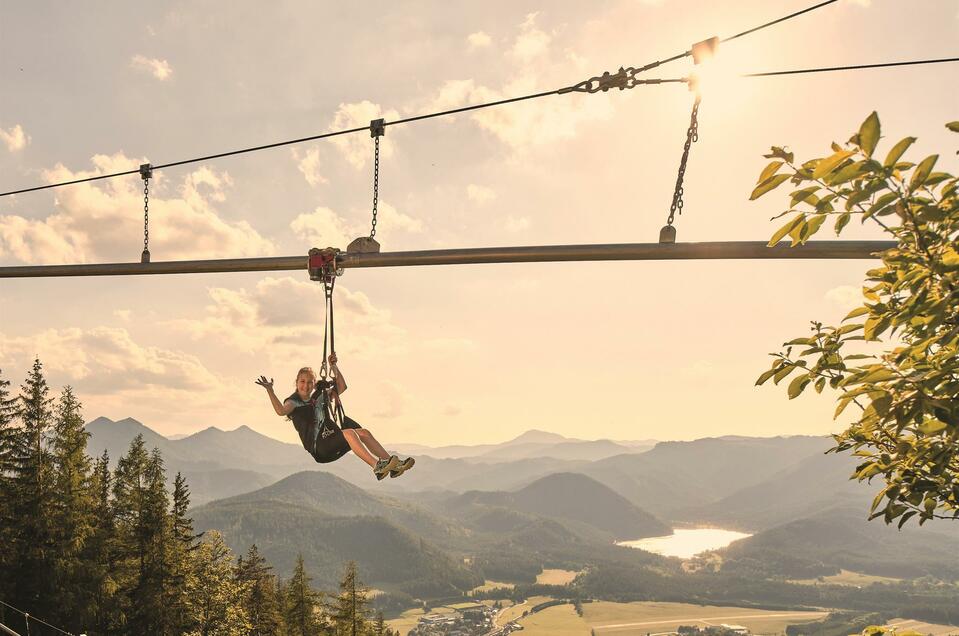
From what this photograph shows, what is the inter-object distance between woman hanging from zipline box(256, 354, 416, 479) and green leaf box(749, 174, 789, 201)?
555cm

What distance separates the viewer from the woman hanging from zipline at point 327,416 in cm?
718

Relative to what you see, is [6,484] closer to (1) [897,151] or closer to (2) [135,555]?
(2) [135,555]

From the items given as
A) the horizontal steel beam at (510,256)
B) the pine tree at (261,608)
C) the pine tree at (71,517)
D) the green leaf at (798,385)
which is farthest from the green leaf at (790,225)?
the pine tree at (261,608)

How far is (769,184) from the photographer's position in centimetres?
272

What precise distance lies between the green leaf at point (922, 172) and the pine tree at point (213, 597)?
40295 millimetres

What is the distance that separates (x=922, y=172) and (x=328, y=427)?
644cm

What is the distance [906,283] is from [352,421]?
6.25m

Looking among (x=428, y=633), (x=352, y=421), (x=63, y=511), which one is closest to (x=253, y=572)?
(x=63, y=511)

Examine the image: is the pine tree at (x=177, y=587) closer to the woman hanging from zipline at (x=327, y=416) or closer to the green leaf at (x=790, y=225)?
the woman hanging from zipline at (x=327, y=416)

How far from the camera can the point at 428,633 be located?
193 metres

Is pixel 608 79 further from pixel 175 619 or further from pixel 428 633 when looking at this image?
pixel 428 633

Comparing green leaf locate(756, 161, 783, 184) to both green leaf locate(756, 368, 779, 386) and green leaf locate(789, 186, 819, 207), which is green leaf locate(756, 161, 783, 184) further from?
green leaf locate(756, 368, 779, 386)

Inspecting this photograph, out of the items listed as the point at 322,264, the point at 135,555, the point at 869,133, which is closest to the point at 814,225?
the point at 869,133

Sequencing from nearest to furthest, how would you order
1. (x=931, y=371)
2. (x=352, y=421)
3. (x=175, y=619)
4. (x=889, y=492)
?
1. (x=931, y=371)
2. (x=889, y=492)
3. (x=352, y=421)
4. (x=175, y=619)
